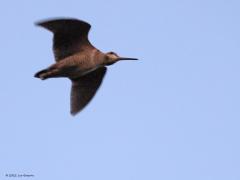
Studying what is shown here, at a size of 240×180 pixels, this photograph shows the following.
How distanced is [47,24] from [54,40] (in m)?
0.60

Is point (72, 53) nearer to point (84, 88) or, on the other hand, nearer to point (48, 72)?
point (48, 72)

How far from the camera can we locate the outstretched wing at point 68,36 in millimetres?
20016

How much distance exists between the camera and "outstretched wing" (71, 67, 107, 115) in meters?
21.4

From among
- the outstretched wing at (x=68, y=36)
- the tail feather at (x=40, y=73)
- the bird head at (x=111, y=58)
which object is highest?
the outstretched wing at (x=68, y=36)

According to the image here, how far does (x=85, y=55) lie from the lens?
2055 centimetres

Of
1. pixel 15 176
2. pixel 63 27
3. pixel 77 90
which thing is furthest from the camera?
pixel 77 90

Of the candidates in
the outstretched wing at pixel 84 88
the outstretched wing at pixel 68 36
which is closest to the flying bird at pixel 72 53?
the outstretched wing at pixel 68 36

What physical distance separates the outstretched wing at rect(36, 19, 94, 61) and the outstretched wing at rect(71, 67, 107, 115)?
3.20ft

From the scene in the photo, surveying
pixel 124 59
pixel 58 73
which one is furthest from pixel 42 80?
pixel 124 59

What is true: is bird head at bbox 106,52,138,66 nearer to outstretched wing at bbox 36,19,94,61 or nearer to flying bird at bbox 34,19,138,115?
flying bird at bbox 34,19,138,115

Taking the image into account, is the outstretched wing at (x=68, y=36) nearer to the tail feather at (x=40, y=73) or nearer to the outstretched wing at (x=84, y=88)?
the tail feather at (x=40, y=73)

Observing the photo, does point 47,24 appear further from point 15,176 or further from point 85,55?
point 15,176

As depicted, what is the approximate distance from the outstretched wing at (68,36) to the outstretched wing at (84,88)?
98cm

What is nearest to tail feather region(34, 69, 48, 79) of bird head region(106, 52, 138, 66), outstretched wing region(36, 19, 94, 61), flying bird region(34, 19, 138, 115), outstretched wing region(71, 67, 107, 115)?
flying bird region(34, 19, 138, 115)
